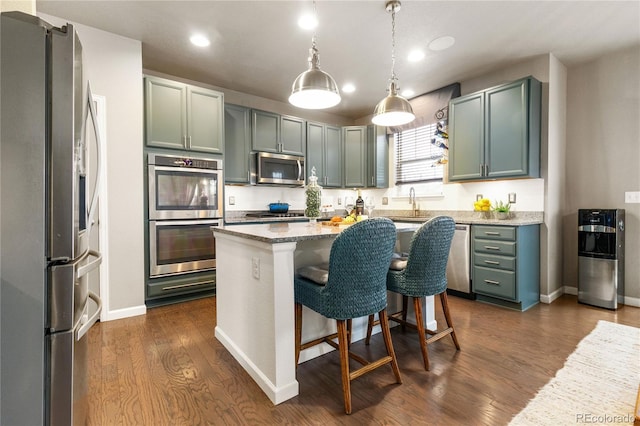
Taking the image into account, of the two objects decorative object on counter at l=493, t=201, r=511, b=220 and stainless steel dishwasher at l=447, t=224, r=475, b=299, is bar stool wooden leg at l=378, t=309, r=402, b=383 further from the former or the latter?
A: decorative object on counter at l=493, t=201, r=511, b=220

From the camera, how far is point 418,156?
4641mm

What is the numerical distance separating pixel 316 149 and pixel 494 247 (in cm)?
286

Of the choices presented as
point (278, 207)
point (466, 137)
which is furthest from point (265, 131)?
point (466, 137)

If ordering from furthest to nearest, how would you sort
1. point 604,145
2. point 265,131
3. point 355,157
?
point 355,157 < point 265,131 < point 604,145

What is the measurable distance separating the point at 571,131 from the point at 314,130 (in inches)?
132

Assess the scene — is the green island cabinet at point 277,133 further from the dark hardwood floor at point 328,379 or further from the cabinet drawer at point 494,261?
the cabinet drawer at point 494,261

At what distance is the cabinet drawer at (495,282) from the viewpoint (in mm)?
3037

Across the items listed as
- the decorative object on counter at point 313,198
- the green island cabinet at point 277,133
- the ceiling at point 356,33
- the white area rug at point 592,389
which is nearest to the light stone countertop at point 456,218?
the green island cabinet at point 277,133

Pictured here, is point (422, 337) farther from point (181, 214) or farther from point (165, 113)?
point (165, 113)

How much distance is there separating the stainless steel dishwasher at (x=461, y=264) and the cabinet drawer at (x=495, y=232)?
0.33ft

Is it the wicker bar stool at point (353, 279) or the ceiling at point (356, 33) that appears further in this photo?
the ceiling at point (356, 33)

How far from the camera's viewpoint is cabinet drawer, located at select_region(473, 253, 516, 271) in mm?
3039

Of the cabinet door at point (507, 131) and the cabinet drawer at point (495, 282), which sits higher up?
the cabinet door at point (507, 131)

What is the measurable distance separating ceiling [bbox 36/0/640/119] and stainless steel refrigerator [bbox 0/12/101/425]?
185 cm
